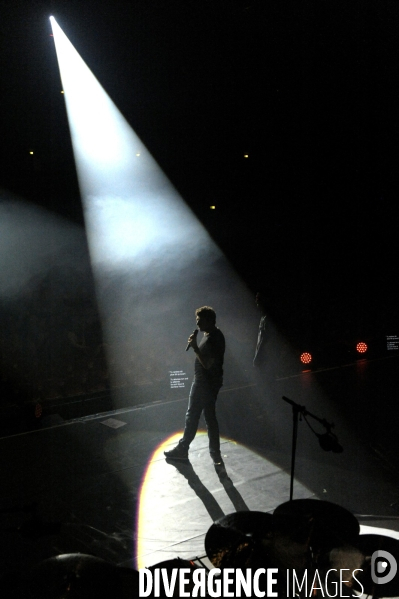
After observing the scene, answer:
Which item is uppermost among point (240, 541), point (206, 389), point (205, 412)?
point (206, 389)

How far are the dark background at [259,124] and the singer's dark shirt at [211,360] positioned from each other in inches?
175

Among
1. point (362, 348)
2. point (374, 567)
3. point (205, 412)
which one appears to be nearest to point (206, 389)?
point (205, 412)

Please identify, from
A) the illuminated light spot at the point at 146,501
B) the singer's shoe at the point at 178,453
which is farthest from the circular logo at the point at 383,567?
the singer's shoe at the point at 178,453

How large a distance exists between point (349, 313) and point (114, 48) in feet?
36.7

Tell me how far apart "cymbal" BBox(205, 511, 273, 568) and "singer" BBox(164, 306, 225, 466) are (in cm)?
257

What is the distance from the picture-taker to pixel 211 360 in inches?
205

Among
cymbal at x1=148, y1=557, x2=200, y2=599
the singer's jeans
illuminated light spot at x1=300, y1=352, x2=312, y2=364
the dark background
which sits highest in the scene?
the dark background

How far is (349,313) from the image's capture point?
1515 cm

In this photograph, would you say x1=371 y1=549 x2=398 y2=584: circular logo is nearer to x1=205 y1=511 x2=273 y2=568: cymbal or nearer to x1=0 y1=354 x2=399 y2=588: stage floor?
x1=205 y1=511 x2=273 y2=568: cymbal

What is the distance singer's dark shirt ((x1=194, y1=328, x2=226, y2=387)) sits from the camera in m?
5.20

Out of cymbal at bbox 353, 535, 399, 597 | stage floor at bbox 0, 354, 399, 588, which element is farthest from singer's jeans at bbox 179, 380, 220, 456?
cymbal at bbox 353, 535, 399, 597

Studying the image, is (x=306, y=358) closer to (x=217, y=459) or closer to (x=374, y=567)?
(x=217, y=459)

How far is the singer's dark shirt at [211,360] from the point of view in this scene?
17.1 ft

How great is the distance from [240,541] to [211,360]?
2.87 metres
